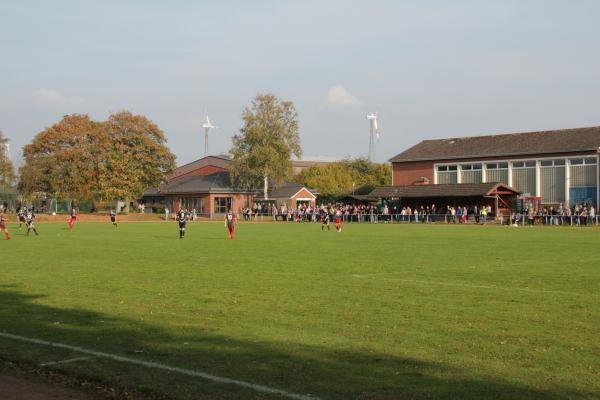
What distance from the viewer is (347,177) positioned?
101 m

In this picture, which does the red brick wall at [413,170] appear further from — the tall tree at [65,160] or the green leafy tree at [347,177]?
the tall tree at [65,160]

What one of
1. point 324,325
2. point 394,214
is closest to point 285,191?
point 394,214

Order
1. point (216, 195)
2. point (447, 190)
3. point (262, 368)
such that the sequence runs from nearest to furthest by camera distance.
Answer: point (262, 368) < point (447, 190) < point (216, 195)

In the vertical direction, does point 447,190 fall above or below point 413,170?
below

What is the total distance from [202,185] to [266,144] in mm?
11200

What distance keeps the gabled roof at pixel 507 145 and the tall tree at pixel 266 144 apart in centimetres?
1534

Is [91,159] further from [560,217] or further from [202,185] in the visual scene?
[560,217]

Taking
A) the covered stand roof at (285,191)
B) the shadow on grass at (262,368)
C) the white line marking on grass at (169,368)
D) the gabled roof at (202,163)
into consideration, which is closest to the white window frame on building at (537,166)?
the covered stand roof at (285,191)

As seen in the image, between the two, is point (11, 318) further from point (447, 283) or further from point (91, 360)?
point (447, 283)

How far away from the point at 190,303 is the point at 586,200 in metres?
Result: 57.7

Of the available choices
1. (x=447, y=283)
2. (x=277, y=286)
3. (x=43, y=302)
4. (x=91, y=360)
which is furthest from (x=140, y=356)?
(x=447, y=283)

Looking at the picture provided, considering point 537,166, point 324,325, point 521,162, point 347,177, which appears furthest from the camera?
point 347,177

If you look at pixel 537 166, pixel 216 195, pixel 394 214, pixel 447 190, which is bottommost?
pixel 394 214

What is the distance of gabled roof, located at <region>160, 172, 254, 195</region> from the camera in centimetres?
9069
